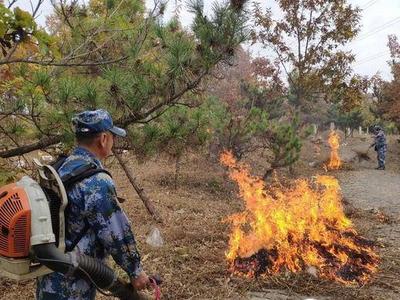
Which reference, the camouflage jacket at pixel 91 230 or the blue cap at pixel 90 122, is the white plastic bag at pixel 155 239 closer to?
the camouflage jacket at pixel 91 230

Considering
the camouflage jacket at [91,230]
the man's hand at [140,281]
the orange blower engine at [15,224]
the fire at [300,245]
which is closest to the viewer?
the orange blower engine at [15,224]

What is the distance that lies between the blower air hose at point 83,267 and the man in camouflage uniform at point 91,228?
85 mm

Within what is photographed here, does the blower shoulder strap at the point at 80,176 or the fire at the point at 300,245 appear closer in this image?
the blower shoulder strap at the point at 80,176

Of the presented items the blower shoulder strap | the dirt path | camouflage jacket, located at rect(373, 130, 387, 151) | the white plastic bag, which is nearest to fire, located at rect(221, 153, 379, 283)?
the white plastic bag

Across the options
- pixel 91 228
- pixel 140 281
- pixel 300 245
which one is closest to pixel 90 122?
pixel 91 228

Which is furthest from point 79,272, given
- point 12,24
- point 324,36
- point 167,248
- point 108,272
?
point 324,36

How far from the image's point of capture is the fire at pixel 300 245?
222 inches

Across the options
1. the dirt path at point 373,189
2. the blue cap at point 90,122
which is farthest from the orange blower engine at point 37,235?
the dirt path at point 373,189

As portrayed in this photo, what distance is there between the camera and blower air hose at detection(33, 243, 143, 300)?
235cm

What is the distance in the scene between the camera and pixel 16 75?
4199mm

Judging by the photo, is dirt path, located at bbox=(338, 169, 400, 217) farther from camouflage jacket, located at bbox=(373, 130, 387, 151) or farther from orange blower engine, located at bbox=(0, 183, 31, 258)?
orange blower engine, located at bbox=(0, 183, 31, 258)

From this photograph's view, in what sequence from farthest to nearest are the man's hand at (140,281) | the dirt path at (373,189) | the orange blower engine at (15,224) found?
the dirt path at (373,189)
the man's hand at (140,281)
the orange blower engine at (15,224)

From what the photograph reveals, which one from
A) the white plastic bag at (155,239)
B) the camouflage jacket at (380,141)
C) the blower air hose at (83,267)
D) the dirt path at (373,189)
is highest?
the blower air hose at (83,267)

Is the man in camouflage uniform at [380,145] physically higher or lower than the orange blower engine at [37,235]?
lower
